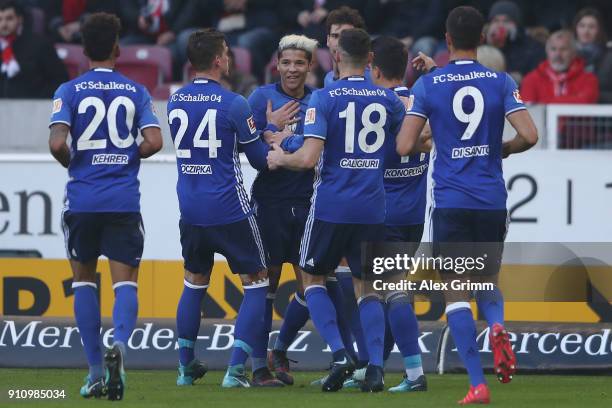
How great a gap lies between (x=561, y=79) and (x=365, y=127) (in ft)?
19.3

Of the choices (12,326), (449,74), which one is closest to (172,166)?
(12,326)

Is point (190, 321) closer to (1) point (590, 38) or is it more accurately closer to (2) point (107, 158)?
(2) point (107, 158)

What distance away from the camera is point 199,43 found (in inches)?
359

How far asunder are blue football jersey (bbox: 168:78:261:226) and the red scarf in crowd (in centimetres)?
617

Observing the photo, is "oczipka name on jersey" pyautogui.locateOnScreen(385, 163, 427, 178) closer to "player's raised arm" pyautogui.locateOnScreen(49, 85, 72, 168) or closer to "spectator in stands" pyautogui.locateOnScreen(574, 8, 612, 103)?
"player's raised arm" pyautogui.locateOnScreen(49, 85, 72, 168)

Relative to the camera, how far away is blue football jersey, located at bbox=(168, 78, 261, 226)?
904 cm

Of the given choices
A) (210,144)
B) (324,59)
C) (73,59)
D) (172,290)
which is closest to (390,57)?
(210,144)

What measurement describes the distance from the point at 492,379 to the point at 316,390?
1.56 metres

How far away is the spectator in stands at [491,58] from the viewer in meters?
14.0

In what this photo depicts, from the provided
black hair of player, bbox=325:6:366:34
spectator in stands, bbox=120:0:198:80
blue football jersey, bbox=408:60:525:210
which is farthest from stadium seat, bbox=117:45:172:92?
blue football jersey, bbox=408:60:525:210

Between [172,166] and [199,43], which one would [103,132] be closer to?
[199,43]

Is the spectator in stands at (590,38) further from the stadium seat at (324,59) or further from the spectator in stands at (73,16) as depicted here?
the spectator in stands at (73,16)

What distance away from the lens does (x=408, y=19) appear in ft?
53.0

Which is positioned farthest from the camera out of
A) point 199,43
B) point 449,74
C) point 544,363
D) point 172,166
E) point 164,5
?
point 164,5
